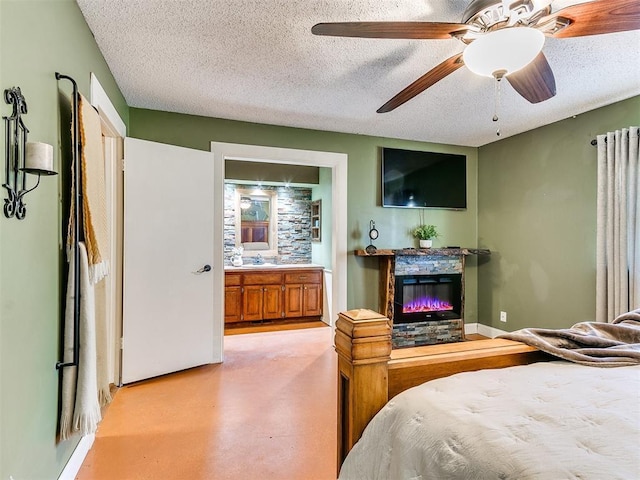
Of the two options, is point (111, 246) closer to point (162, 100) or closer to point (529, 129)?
point (162, 100)

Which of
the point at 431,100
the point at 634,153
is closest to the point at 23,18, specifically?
the point at 431,100

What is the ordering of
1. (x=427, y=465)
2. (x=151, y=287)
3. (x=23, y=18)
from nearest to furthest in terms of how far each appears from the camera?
(x=427, y=465) < (x=23, y=18) < (x=151, y=287)

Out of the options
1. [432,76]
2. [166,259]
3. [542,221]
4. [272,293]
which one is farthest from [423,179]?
[166,259]

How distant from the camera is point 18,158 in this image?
3.87 feet

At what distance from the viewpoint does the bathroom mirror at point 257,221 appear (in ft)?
17.7

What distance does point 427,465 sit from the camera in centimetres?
89

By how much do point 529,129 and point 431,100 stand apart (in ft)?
4.86

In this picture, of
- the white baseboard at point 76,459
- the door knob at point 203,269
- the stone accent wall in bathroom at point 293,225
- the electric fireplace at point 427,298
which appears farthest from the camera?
the stone accent wall in bathroom at point 293,225

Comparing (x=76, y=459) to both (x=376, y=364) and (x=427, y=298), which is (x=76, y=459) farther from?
(x=427, y=298)

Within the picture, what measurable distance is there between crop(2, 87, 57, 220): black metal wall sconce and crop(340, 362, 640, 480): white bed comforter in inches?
54.6

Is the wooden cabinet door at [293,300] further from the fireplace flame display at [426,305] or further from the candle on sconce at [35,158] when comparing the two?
the candle on sconce at [35,158]

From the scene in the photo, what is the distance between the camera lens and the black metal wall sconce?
113 cm

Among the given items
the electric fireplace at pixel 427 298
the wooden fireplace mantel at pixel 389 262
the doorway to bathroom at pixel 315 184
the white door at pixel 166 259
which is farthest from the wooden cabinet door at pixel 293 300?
the white door at pixel 166 259

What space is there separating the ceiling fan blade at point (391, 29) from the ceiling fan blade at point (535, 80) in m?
0.57
